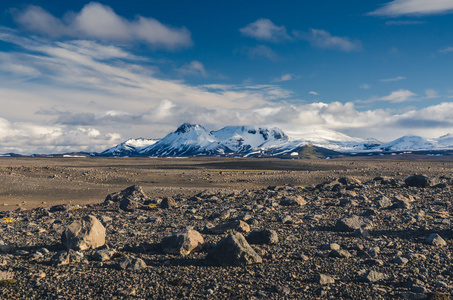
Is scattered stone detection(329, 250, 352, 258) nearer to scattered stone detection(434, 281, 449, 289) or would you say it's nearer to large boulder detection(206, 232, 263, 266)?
large boulder detection(206, 232, 263, 266)

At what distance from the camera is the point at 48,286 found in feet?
42.0

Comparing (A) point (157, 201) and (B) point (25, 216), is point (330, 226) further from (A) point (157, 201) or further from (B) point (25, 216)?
(B) point (25, 216)

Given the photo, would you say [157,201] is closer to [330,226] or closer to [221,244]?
[330,226]

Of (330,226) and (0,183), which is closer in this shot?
(330,226)

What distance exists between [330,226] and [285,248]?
583 centimetres

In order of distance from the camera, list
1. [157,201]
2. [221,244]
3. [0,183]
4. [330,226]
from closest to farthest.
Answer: [221,244] → [330,226] → [157,201] → [0,183]

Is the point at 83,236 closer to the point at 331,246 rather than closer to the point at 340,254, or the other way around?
the point at 331,246

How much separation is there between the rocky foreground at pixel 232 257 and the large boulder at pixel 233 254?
40 millimetres

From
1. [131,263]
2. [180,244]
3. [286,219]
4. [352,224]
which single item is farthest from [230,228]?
[131,263]

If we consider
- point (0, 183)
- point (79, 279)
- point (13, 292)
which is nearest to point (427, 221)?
point (79, 279)

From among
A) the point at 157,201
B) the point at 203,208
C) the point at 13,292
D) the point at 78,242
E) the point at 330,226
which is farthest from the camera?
the point at 157,201

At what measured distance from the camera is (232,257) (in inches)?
575

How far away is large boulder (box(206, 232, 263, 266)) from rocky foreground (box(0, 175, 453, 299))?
40 mm

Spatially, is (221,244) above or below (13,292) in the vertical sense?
above
